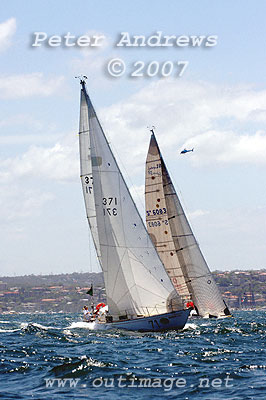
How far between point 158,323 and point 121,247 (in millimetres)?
5012

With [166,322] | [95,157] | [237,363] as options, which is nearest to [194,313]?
[166,322]

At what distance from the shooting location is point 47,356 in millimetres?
28031

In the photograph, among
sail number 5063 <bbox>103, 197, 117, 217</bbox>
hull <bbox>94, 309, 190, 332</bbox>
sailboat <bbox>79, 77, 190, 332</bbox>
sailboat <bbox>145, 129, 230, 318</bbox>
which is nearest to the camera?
hull <bbox>94, 309, 190, 332</bbox>

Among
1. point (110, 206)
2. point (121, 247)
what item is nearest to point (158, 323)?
point (121, 247)

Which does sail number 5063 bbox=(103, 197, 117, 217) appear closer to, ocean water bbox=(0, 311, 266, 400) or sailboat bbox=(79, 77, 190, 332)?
sailboat bbox=(79, 77, 190, 332)

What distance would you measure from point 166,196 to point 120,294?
15.7 metres

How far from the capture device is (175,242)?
175ft

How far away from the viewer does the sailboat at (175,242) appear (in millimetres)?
51844

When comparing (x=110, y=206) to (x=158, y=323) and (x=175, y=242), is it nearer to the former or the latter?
(x=158, y=323)

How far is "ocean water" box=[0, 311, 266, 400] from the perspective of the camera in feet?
67.0

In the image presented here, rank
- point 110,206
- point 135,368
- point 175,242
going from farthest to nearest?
point 175,242
point 110,206
point 135,368

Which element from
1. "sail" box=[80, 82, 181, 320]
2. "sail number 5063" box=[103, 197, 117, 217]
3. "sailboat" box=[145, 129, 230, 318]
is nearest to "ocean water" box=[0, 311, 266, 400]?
"sail" box=[80, 82, 181, 320]

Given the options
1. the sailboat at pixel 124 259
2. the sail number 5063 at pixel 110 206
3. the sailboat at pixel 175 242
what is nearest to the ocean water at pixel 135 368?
the sailboat at pixel 124 259

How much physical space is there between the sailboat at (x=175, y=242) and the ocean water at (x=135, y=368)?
16.3 metres
